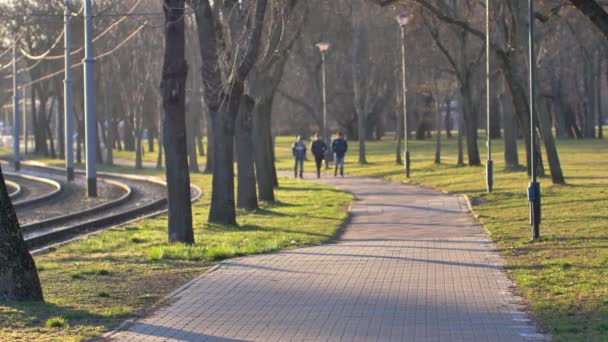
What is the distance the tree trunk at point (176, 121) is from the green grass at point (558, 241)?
5.41 m

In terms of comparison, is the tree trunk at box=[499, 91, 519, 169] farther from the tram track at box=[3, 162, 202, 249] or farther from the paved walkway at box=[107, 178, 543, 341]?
the paved walkway at box=[107, 178, 543, 341]

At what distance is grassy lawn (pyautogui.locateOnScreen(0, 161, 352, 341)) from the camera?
10.1 metres

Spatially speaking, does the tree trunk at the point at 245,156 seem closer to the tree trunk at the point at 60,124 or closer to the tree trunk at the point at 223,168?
the tree trunk at the point at 223,168

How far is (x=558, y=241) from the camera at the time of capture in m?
16.7

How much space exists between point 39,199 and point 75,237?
12.2 meters

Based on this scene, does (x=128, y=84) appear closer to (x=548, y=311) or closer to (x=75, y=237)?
(x=75, y=237)

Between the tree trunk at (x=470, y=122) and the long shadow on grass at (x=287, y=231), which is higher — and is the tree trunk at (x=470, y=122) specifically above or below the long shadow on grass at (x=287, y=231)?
above

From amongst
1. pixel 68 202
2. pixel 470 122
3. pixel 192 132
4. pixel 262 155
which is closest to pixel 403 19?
pixel 470 122

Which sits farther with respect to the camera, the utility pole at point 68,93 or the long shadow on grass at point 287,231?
the utility pole at point 68,93

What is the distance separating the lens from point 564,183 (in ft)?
96.7

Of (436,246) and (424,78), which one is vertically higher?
(424,78)

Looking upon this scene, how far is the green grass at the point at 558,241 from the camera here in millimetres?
10242

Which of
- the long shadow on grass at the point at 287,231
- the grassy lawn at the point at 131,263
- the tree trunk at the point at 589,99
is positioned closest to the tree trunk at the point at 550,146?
the grassy lawn at the point at 131,263

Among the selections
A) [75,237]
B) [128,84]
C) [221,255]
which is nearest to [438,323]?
[221,255]
